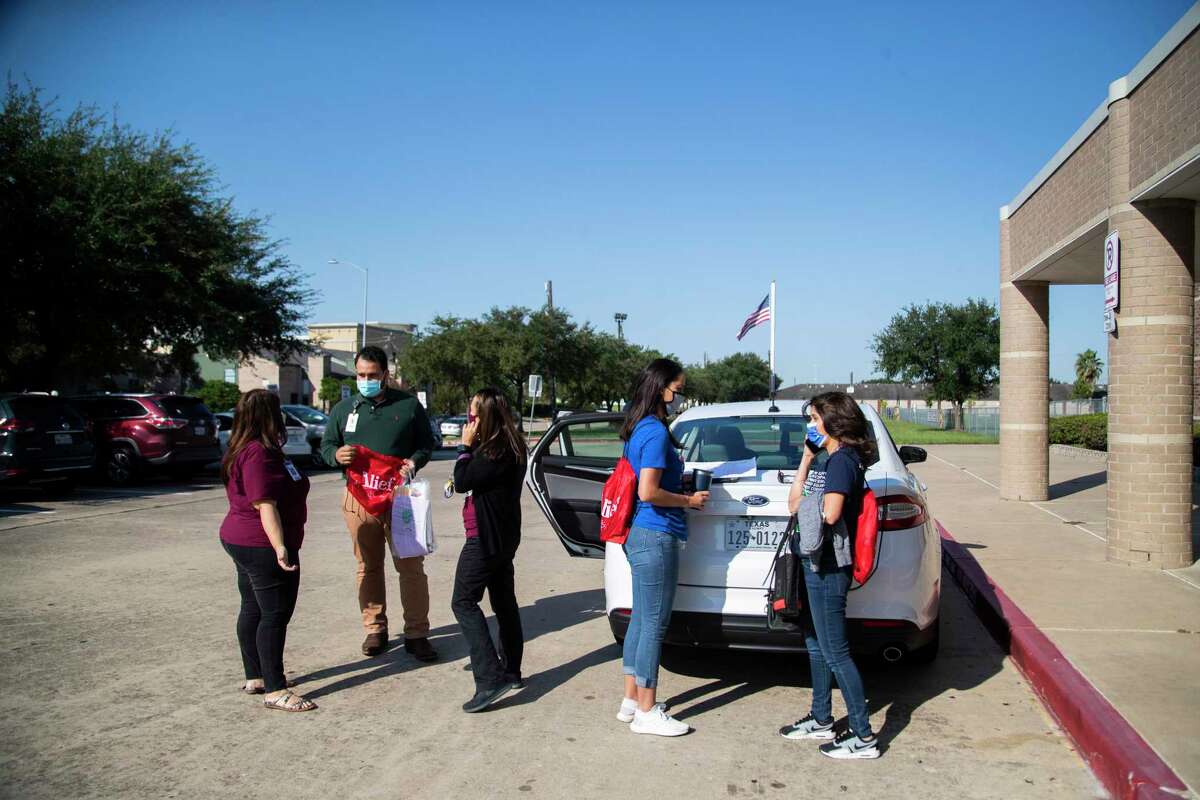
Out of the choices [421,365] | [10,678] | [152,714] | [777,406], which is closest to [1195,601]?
[777,406]

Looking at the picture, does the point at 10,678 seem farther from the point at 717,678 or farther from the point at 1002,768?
the point at 1002,768

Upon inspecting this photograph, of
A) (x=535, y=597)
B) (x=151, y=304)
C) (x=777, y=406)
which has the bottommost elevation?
(x=535, y=597)

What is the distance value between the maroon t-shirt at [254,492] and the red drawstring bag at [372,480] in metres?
0.73

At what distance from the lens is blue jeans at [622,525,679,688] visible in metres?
4.37

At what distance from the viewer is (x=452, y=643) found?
6.30 meters

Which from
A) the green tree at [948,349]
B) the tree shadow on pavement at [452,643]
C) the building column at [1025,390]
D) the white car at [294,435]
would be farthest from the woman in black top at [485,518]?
the green tree at [948,349]

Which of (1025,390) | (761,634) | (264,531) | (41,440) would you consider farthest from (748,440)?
(41,440)

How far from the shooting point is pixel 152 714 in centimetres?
477

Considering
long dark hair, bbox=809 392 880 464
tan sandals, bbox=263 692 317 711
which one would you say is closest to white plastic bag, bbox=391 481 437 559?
tan sandals, bbox=263 692 317 711

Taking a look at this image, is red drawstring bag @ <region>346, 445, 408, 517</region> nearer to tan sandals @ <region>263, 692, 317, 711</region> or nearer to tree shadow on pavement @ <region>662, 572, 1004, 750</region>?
tan sandals @ <region>263, 692, 317, 711</region>

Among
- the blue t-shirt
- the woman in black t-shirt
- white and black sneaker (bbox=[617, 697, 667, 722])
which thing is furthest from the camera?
white and black sneaker (bbox=[617, 697, 667, 722])

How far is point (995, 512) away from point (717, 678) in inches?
321

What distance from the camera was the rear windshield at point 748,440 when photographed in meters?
6.02

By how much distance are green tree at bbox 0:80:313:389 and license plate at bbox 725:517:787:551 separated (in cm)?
1806
